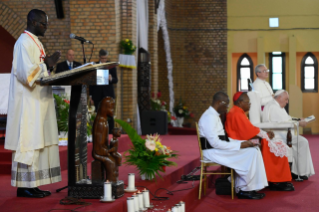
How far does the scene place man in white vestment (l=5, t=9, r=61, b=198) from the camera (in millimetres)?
4043

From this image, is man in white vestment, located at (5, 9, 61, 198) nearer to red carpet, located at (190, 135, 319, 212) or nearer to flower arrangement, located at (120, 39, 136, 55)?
red carpet, located at (190, 135, 319, 212)

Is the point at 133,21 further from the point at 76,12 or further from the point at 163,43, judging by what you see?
the point at 163,43

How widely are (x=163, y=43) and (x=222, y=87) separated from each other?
2634 millimetres

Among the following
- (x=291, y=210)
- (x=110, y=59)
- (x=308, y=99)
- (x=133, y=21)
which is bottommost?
(x=291, y=210)

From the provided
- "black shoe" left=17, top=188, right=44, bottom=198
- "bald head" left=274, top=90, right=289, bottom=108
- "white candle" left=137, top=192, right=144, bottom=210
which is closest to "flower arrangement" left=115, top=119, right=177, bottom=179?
"white candle" left=137, top=192, right=144, bottom=210

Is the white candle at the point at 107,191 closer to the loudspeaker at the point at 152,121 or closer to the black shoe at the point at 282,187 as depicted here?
the black shoe at the point at 282,187

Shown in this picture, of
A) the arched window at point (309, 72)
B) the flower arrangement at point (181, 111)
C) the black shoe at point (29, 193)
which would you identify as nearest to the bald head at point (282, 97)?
the black shoe at point (29, 193)

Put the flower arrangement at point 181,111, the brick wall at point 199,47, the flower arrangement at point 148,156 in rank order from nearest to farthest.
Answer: the flower arrangement at point 148,156 < the flower arrangement at point 181,111 < the brick wall at point 199,47

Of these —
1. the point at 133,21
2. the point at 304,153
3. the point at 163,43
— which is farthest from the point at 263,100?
the point at 163,43

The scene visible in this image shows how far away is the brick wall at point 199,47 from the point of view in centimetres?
1570

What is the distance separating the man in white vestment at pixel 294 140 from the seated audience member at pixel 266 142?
588 millimetres

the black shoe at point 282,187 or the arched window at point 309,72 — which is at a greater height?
the arched window at point 309,72

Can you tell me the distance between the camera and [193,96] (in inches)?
627

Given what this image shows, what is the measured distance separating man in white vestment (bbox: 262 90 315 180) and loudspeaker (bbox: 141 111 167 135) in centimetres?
481
